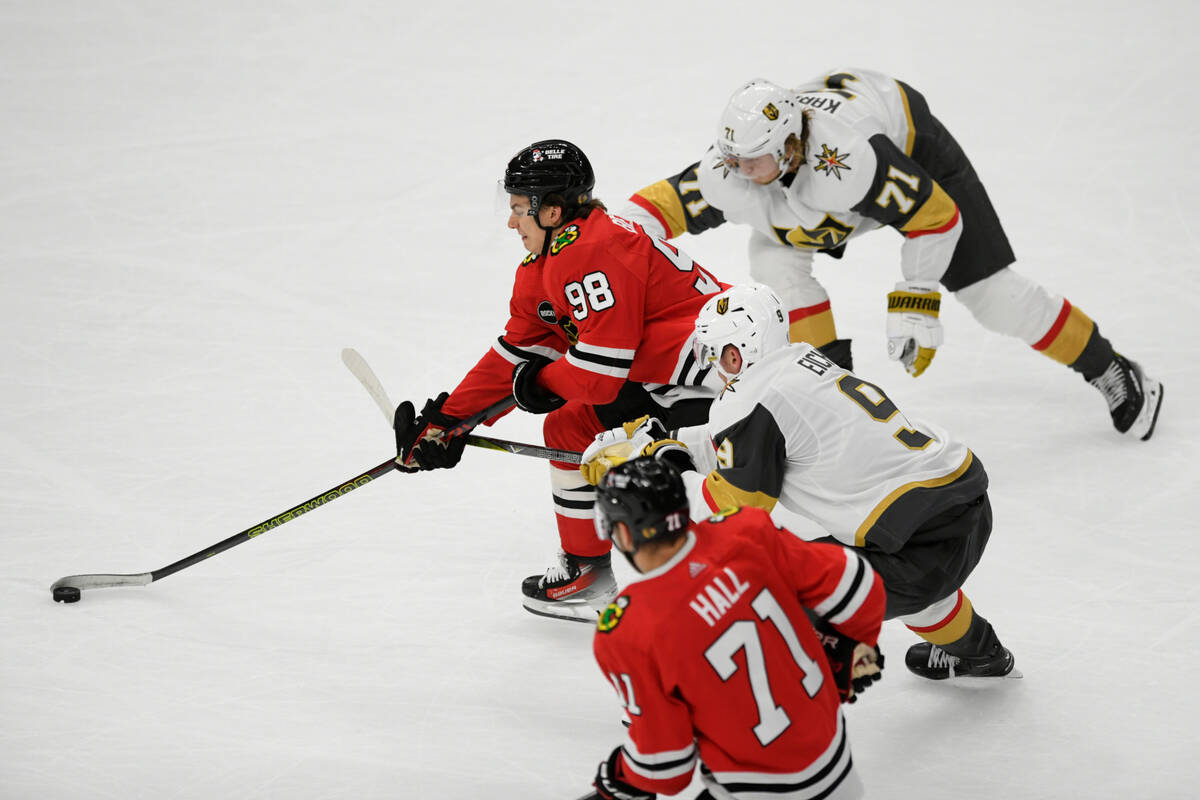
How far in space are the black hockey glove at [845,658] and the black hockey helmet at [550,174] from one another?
1.44 metres

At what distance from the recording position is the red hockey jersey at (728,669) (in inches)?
81.6

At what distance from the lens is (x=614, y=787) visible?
2232mm

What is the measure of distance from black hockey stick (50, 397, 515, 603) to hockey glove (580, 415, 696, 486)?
0.49m

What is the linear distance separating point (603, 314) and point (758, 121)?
1.02 m

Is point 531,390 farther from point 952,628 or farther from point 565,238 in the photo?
point 952,628

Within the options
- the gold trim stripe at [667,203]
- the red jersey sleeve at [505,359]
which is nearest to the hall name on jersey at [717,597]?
the red jersey sleeve at [505,359]

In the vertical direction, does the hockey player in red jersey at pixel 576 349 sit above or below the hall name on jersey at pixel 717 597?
above

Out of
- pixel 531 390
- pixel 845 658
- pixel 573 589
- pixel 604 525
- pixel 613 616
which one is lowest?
pixel 573 589

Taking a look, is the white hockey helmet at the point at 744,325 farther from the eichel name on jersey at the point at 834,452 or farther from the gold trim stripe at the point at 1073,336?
the gold trim stripe at the point at 1073,336

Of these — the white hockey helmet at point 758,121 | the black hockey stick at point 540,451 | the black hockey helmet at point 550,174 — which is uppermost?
the white hockey helmet at point 758,121

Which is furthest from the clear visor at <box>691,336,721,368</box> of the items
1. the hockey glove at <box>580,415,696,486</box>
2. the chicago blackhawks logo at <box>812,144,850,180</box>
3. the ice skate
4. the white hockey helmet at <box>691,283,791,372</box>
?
the chicago blackhawks logo at <box>812,144,850,180</box>

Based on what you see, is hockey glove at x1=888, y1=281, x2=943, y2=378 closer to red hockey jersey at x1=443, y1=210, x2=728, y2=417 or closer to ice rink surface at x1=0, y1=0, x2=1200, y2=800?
ice rink surface at x1=0, y1=0, x2=1200, y2=800

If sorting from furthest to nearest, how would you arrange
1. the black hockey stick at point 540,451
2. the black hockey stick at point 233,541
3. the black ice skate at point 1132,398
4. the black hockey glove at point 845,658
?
1. the black ice skate at point 1132,398
2. the black hockey stick at point 233,541
3. the black hockey stick at point 540,451
4. the black hockey glove at point 845,658

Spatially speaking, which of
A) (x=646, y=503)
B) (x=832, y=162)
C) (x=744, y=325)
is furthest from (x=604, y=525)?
(x=832, y=162)
